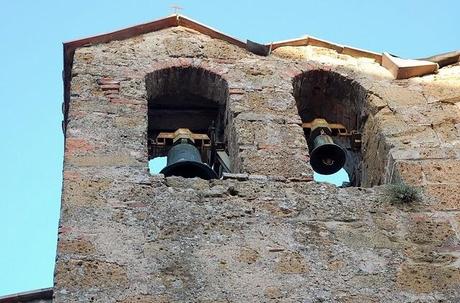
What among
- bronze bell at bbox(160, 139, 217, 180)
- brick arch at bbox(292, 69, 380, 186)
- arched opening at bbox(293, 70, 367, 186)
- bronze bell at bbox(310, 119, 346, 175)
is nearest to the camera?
bronze bell at bbox(160, 139, 217, 180)

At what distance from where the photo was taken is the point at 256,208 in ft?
19.9

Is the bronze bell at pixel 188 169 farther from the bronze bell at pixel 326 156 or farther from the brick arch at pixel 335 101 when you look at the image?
the brick arch at pixel 335 101

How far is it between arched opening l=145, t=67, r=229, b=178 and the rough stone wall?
97mm

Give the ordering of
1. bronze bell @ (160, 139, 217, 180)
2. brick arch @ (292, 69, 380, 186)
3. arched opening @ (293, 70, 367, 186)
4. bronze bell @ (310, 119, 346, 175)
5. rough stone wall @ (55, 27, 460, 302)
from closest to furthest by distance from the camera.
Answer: rough stone wall @ (55, 27, 460, 302)
bronze bell @ (160, 139, 217, 180)
bronze bell @ (310, 119, 346, 175)
arched opening @ (293, 70, 367, 186)
brick arch @ (292, 69, 380, 186)

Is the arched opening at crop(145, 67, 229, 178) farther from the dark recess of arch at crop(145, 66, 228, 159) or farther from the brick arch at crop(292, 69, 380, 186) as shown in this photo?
the brick arch at crop(292, 69, 380, 186)

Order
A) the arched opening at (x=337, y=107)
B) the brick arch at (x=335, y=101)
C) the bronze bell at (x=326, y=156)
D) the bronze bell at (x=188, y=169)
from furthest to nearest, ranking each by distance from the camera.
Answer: the brick arch at (x=335, y=101), the arched opening at (x=337, y=107), the bronze bell at (x=326, y=156), the bronze bell at (x=188, y=169)

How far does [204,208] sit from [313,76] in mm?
2440

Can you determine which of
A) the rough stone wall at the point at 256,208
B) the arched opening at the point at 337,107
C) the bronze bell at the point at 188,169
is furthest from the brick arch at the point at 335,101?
the bronze bell at the point at 188,169

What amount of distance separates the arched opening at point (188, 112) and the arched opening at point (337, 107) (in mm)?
637

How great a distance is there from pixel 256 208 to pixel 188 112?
7.40 ft

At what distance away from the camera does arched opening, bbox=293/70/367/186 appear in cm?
778

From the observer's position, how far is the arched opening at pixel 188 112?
7473 mm

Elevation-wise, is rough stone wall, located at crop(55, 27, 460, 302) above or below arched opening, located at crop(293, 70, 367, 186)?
below

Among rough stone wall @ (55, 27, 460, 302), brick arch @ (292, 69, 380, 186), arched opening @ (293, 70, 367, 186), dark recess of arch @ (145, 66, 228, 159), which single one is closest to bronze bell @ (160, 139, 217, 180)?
rough stone wall @ (55, 27, 460, 302)
